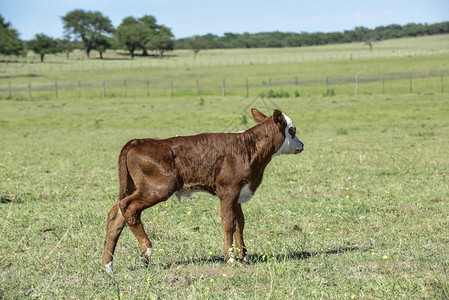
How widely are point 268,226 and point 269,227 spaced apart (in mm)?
49

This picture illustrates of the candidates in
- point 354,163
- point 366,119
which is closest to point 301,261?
point 354,163

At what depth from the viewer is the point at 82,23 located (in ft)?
430

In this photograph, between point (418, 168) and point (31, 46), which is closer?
point (418, 168)

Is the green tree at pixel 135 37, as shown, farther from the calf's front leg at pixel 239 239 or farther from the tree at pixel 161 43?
the calf's front leg at pixel 239 239

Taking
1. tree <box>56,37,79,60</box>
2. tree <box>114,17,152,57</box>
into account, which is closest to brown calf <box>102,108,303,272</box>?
tree <box>56,37,79,60</box>

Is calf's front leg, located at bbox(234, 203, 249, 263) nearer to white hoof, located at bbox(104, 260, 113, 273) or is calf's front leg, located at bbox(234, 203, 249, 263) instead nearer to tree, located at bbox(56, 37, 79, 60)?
white hoof, located at bbox(104, 260, 113, 273)

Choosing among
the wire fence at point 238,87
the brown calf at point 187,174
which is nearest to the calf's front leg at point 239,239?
the brown calf at point 187,174

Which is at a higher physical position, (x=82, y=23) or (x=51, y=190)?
(x=82, y=23)

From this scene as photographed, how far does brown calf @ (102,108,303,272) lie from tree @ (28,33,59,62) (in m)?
111

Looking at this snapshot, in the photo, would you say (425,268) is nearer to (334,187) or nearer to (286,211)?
(286,211)

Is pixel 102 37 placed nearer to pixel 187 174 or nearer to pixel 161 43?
pixel 161 43

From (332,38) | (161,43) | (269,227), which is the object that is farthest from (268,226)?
(332,38)

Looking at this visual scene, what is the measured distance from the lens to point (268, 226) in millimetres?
8672

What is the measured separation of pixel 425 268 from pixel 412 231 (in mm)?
2094
